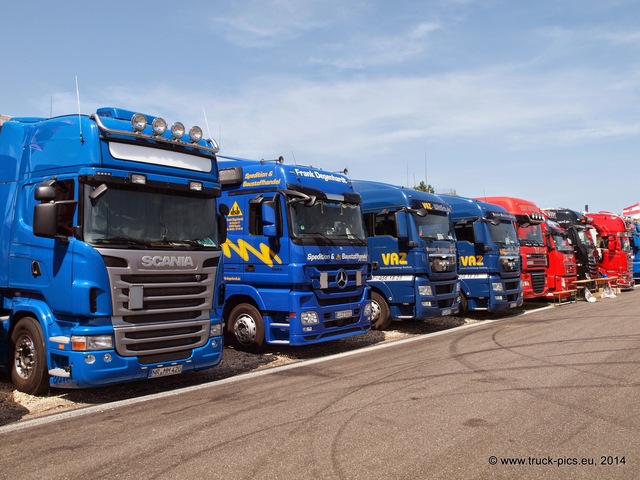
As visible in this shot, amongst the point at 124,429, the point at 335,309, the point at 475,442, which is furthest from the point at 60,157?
the point at 475,442

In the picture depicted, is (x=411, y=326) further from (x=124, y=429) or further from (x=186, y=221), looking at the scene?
(x=124, y=429)

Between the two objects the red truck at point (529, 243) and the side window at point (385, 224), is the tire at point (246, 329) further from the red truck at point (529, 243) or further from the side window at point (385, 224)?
the red truck at point (529, 243)

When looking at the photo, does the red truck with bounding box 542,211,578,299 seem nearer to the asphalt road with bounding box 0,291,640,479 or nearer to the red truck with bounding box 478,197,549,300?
the red truck with bounding box 478,197,549,300

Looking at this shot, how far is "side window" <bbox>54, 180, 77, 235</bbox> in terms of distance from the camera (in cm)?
669

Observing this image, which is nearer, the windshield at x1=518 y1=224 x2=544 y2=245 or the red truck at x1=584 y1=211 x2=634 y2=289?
the windshield at x1=518 y1=224 x2=544 y2=245

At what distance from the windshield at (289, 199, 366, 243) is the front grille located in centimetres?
219

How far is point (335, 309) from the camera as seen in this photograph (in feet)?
32.3

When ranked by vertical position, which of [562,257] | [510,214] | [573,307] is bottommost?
[573,307]

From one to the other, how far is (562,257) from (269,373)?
1365cm

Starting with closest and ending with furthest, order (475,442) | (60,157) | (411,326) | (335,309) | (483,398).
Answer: (475,442)
(483,398)
(60,157)
(335,309)
(411,326)

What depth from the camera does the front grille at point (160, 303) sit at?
21.8 feet

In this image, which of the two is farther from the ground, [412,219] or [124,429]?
[412,219]

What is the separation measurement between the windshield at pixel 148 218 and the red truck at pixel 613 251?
69.4ft

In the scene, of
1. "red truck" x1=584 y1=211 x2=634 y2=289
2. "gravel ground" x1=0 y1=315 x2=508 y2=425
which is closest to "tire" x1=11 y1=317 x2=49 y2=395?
"gravel ground" x1=0 y1=315 x2=508 y2=425
